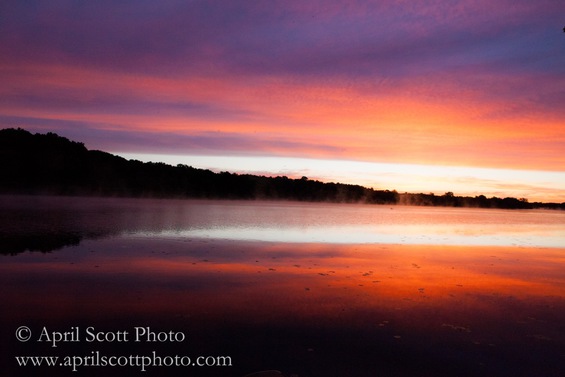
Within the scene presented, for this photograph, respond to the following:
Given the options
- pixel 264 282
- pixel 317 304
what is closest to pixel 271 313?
pixel 317 304

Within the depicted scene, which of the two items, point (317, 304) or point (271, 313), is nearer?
point (271, 313)

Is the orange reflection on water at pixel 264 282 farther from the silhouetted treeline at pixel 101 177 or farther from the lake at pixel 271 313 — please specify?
the silhouetted treeline at pixel 101 177

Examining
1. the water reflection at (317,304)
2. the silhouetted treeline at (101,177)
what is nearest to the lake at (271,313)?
the water reflection at (317,304)

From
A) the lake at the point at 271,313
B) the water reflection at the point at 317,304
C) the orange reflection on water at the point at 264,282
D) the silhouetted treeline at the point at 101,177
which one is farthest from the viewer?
the silhouetted treeline at the point at 101,177

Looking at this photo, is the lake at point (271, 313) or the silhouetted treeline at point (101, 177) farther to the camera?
the silhouetted treeline at point (101, 177)

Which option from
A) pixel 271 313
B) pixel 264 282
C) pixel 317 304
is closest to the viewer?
pixel 271 313

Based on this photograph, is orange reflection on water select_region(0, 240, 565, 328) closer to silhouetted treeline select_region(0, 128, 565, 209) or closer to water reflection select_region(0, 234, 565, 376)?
water reflection select_region(0, 234, 565, 376)

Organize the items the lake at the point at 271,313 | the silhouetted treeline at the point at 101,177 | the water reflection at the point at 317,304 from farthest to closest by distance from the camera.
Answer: the silhouetted treeline at the point at 101,177
the water reflection at the point at 317,304
the lake at the point at 271,313

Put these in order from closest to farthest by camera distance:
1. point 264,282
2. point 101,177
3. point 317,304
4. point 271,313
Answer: point 271,313, point 317,304, point 264,282, point 101,177

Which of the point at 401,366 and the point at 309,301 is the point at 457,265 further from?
the point at 401,366

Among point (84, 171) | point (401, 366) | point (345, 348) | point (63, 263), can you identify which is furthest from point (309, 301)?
point (84, 171)

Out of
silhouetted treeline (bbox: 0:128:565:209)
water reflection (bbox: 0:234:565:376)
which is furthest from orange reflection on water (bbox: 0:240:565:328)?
silhouetted treeline (bbox: 0:128:565:209)

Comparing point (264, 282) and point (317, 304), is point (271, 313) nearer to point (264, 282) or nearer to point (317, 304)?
point (317, 304)

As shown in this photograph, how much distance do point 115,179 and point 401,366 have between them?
5328 inches
